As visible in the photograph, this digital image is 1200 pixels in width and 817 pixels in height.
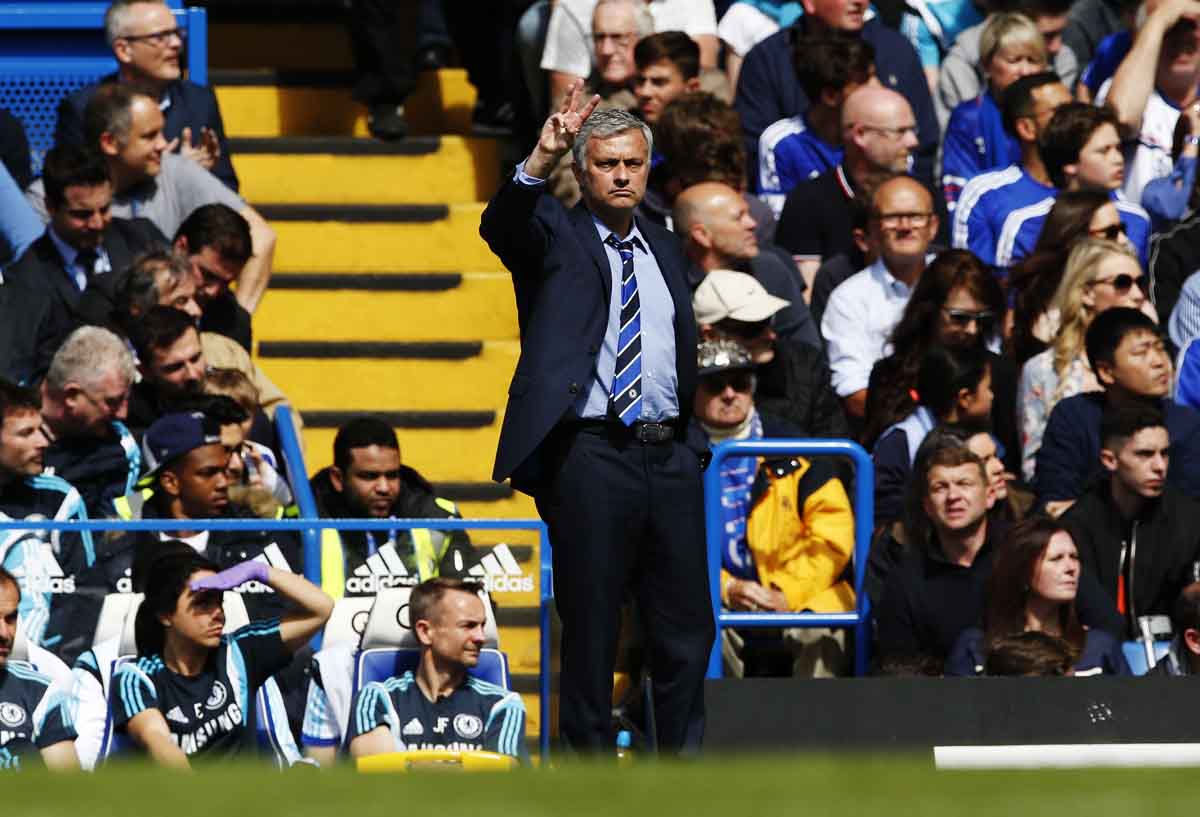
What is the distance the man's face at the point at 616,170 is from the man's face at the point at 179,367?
7.83 feet

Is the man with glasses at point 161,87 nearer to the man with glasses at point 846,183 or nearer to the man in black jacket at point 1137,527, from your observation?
the man with glasses at point 846,183

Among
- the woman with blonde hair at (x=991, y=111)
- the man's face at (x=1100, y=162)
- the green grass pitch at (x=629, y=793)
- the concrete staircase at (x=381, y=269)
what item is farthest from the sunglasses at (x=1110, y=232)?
the green grass pitch at (x=629, y=793)

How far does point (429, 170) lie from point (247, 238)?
2149mm

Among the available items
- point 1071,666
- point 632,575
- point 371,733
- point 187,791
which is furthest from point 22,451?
point 187,791

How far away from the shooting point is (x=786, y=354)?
930 cm

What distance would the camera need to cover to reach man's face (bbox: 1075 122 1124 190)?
1038 centimetres

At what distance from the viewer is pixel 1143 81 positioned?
1129 centimetres

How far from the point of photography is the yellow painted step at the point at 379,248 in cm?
1145

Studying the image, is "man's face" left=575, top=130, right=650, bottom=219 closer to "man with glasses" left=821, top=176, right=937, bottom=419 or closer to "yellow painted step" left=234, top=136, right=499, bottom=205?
"man with glasses" left=821, top=176, right=937, bottom=419

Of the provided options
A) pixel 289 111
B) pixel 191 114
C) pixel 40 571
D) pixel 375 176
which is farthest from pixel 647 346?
pixel 289 111

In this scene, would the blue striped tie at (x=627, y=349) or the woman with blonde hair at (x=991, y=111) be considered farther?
the woman with blonde hair at (x=991, y=111)

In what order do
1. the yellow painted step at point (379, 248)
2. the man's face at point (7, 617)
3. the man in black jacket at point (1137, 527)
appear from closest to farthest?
the man's face at point (7, 617) < the man in black jacket at point (1137, 527) < the yellow painted step at point (379, 248)

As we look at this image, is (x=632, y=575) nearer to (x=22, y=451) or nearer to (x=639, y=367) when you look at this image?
(x=639, y=367)

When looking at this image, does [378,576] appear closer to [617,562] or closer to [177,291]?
[617,562]
